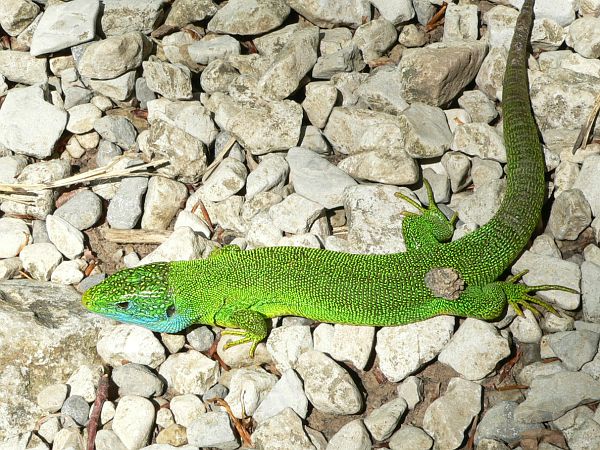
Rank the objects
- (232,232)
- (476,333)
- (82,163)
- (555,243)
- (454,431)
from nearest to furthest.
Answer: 1. (454,431)
2. (476,333)
3. (555,243)
4. (232,232)
5. (82,163)

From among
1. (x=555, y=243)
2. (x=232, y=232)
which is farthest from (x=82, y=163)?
(x=555, y=243)

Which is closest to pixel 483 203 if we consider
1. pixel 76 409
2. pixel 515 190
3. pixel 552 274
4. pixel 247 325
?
pixel 515 190

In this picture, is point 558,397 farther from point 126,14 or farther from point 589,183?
point 126,14

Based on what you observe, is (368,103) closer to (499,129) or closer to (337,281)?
(499,129)

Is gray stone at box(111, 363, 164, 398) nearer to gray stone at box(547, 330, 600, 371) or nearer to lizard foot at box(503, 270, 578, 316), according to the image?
lizard foot at box(503, 270, 578, 316)

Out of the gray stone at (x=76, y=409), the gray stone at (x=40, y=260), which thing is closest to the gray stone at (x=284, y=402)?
the gray stone at (x=76, y=409)

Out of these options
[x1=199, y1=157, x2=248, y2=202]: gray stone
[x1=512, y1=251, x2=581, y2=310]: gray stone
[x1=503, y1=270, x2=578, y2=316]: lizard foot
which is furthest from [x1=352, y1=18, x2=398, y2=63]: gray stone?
[x1=503, y1=270, x2=578, y2=316]: lizard foot

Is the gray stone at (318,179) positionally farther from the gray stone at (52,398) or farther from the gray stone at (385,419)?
the gray stone at (52,398)
